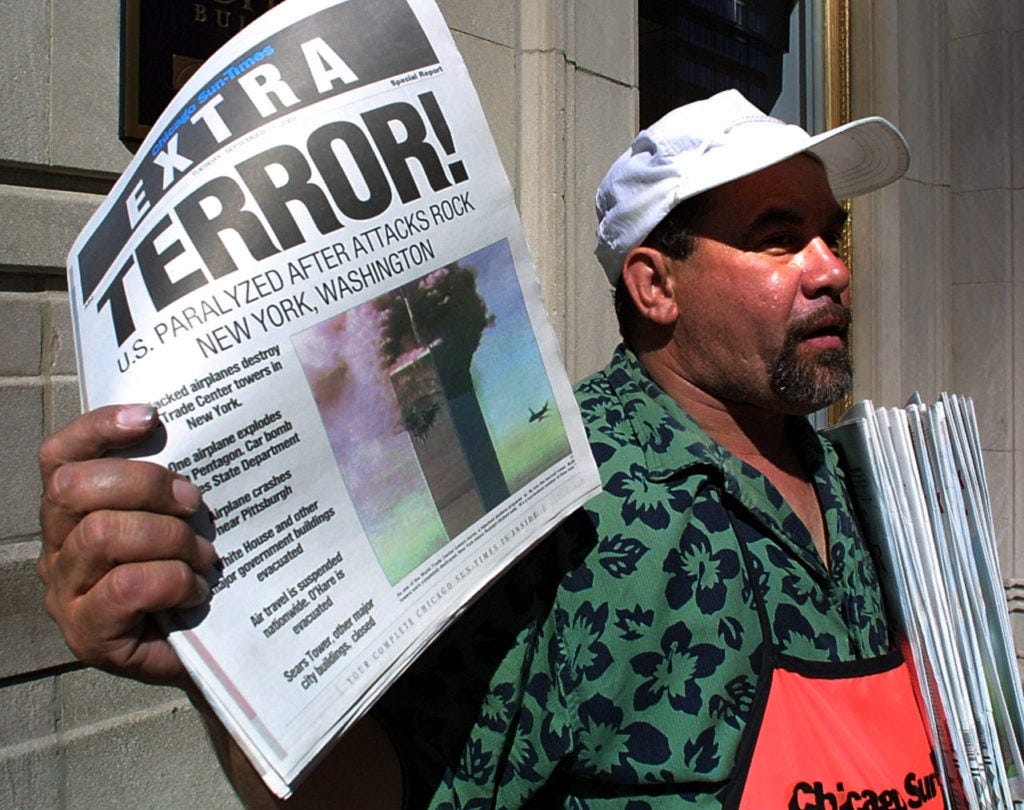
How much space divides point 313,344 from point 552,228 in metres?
2.73

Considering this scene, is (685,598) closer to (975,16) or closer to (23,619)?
(23,619)

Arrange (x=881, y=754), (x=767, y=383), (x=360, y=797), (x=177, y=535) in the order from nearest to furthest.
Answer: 1. (x=177, y=535)
2. (x=360, y=797)
3. (x=881, y=754)
4. (x=767, y=383)

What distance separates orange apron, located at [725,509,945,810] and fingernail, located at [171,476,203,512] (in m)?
0.84

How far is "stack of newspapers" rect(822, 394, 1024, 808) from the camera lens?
1404 millimetres

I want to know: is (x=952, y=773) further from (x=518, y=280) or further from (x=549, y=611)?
(x=518, y=280)

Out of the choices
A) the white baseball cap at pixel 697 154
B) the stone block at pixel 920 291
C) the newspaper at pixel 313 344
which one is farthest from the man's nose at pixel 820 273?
the stone block at pixel 920 291

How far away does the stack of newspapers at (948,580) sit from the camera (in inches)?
55.3

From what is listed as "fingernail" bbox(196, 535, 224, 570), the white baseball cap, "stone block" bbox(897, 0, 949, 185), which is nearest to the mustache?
the white baseball cap

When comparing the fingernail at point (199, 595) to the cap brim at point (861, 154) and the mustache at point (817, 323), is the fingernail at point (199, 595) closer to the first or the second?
the mustache at point (817, 323)

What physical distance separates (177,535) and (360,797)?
58 centimetres

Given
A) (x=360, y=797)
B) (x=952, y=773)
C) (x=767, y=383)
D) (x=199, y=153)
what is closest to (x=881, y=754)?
(x=952, y=773)

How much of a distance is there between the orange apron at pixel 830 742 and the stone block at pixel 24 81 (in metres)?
2.02

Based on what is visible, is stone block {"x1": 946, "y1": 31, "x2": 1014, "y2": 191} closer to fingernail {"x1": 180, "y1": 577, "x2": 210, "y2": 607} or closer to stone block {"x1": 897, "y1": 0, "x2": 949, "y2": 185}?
stone block {"x1": 897, "y1": 0, "x2": 949, "y2": 185}

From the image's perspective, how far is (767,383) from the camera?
5.31 ft
